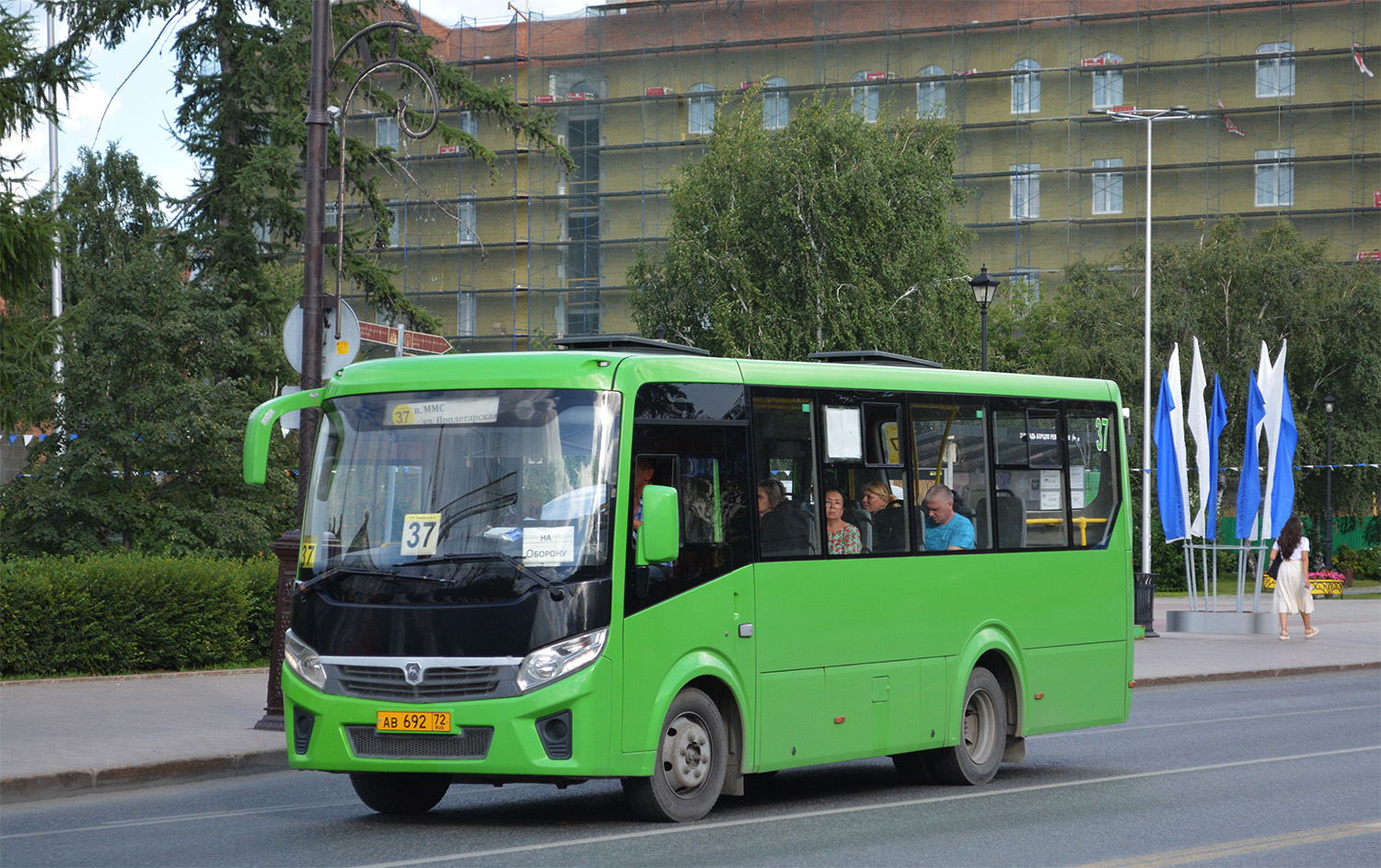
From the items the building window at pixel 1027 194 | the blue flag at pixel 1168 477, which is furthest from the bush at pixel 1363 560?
the blue flag at pixel 1168 477

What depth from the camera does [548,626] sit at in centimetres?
955

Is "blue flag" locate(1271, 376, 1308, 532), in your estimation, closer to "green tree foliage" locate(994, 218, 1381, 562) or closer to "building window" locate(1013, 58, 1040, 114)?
"green tree foliage" locate(994, 218, 1381, 562)

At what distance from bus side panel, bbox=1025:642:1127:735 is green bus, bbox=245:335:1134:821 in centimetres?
53

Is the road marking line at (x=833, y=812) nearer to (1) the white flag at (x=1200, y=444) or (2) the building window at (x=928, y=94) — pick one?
(1) the white flag at (x=1200, y=444)

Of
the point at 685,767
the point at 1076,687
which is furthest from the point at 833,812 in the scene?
the point at 1076,687

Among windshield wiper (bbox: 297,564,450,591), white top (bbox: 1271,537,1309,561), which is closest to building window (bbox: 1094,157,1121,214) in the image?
white top (bbox: 1271,537,1309,561)

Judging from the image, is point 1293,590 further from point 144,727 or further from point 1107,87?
point 1107,87

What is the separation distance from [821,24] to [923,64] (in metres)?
4.48

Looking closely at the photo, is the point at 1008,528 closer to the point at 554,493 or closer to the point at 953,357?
the point at 554,493

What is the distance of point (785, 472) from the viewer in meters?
11.2

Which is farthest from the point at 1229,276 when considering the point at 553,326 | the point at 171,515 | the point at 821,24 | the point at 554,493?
the point at 554,493

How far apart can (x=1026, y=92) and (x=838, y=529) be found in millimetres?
63940

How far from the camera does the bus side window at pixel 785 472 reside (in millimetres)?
10977

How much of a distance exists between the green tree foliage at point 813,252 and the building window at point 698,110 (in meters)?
18.8
